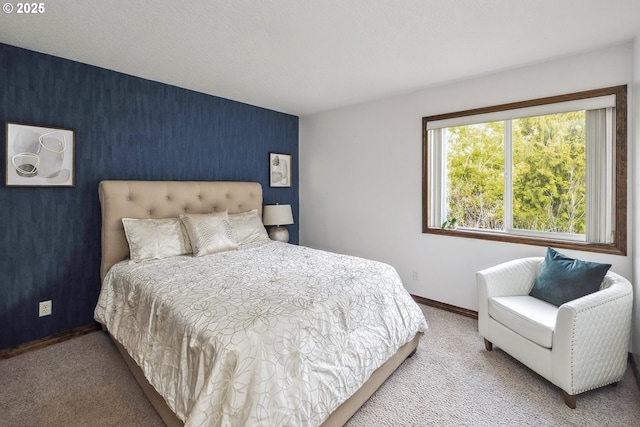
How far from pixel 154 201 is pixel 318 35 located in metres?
2.13

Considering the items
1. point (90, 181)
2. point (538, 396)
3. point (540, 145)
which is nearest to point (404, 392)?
point (538, 396)

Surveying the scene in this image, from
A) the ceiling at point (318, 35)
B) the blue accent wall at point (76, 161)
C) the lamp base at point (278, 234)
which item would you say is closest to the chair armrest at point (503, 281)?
the ceiling at point (318, 35)

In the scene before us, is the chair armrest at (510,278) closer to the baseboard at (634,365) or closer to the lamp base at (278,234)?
the baseboard at (634,365)

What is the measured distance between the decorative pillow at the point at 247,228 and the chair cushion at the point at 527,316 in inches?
A: 93.0

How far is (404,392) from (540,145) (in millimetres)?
2466

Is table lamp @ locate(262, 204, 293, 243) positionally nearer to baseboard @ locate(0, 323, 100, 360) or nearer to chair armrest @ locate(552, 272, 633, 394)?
baseboard @ locate(0, 323, 100, 360)

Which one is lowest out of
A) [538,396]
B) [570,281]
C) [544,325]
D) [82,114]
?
[538,396]

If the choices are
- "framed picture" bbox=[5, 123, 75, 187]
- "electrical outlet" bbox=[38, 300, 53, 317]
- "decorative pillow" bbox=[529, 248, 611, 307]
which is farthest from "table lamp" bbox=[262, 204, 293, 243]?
"decorative pillow" bbox=[529, 248, 611, 307]

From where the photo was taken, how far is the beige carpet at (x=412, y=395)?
5.67 ft

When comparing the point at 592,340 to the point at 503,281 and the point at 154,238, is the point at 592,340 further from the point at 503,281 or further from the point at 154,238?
the point at 154,238

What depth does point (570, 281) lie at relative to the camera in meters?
2.18

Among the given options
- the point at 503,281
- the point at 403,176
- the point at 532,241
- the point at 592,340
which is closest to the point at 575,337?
the point at 592,340

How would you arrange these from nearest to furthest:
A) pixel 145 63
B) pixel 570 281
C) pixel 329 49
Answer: pixel 570 281 < pixel 329 49 < pixel 145 63

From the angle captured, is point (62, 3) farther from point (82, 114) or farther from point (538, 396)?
point (538, 396)
